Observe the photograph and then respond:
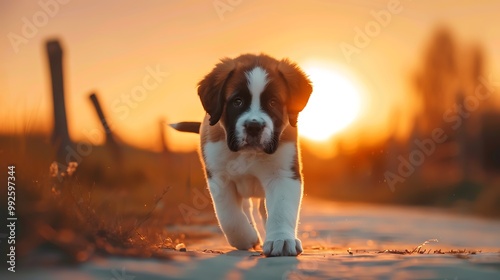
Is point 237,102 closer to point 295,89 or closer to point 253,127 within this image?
point 253,127

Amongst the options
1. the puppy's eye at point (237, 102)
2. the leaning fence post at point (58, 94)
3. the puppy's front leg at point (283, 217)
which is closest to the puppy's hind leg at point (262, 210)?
the puppy's front leg at point (283, 217)

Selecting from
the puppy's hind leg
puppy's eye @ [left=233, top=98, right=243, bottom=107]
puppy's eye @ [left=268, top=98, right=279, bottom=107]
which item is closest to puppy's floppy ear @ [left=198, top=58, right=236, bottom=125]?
puppy's eye @ [left=233, top=98, right=243, bottom=107]

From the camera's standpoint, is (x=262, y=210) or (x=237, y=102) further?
(x=262, y=210)

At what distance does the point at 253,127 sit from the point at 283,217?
76 cm

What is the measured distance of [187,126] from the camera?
770 centimetres

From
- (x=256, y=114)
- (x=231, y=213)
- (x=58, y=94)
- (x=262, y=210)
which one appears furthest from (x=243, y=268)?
(x=58, y=94)

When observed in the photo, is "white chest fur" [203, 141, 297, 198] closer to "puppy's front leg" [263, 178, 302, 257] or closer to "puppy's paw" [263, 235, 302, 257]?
"puppy's front leg" [263, 178, 302, 257]

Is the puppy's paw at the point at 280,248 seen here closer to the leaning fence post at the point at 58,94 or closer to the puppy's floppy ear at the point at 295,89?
the puppy's floppy ear at the point at 295,89

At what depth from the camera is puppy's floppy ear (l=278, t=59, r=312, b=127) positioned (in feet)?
20.0

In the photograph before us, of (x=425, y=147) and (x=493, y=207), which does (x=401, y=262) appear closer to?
(x=493, y=207)

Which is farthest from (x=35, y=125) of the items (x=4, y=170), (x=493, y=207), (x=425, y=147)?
(x=425, y=147)

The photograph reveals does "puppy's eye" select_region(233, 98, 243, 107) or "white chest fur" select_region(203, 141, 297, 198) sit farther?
"white chest fur" select_region(203, 141, 297, 198)

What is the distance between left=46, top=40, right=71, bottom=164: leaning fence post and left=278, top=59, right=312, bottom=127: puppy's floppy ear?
442 centimetres

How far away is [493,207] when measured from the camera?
1712 cm
